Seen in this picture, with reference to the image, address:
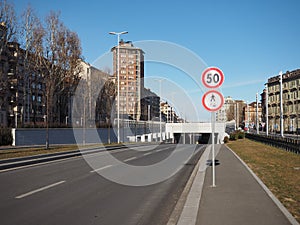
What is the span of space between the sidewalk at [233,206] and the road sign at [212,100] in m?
2.16

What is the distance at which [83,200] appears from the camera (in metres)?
8.18

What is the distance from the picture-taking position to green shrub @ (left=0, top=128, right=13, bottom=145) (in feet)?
117

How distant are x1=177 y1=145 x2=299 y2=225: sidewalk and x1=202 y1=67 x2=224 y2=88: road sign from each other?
111 inches

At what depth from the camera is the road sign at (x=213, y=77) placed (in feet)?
31.5

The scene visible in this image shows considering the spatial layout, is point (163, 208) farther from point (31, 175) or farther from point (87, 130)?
point (87, 130)

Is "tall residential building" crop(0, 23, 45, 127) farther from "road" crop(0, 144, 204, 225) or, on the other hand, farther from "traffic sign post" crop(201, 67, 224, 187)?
"traffic sign post" crop(201, 67, 224, 187)

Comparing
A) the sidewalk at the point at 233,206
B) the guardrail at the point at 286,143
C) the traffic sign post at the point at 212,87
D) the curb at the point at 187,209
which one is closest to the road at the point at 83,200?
the curb at the point at 187,209

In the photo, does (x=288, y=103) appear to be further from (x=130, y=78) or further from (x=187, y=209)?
(x=187, y=209)

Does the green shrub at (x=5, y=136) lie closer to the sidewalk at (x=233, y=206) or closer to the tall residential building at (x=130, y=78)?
the sidewalk at (x=233, y=206)

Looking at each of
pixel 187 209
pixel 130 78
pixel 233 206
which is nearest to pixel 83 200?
pixel 187 209

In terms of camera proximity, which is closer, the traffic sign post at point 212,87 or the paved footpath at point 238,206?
the paved footpath at point 238,206

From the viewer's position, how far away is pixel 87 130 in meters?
44.0

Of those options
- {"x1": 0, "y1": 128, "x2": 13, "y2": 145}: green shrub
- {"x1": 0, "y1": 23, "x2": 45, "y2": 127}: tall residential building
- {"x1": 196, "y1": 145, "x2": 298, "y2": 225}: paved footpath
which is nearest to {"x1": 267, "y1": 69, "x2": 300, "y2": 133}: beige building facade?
{"x1": 0, "y1": 23, "x2": 45, "y2": 127}: tall residential building

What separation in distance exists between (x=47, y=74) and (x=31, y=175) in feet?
107
